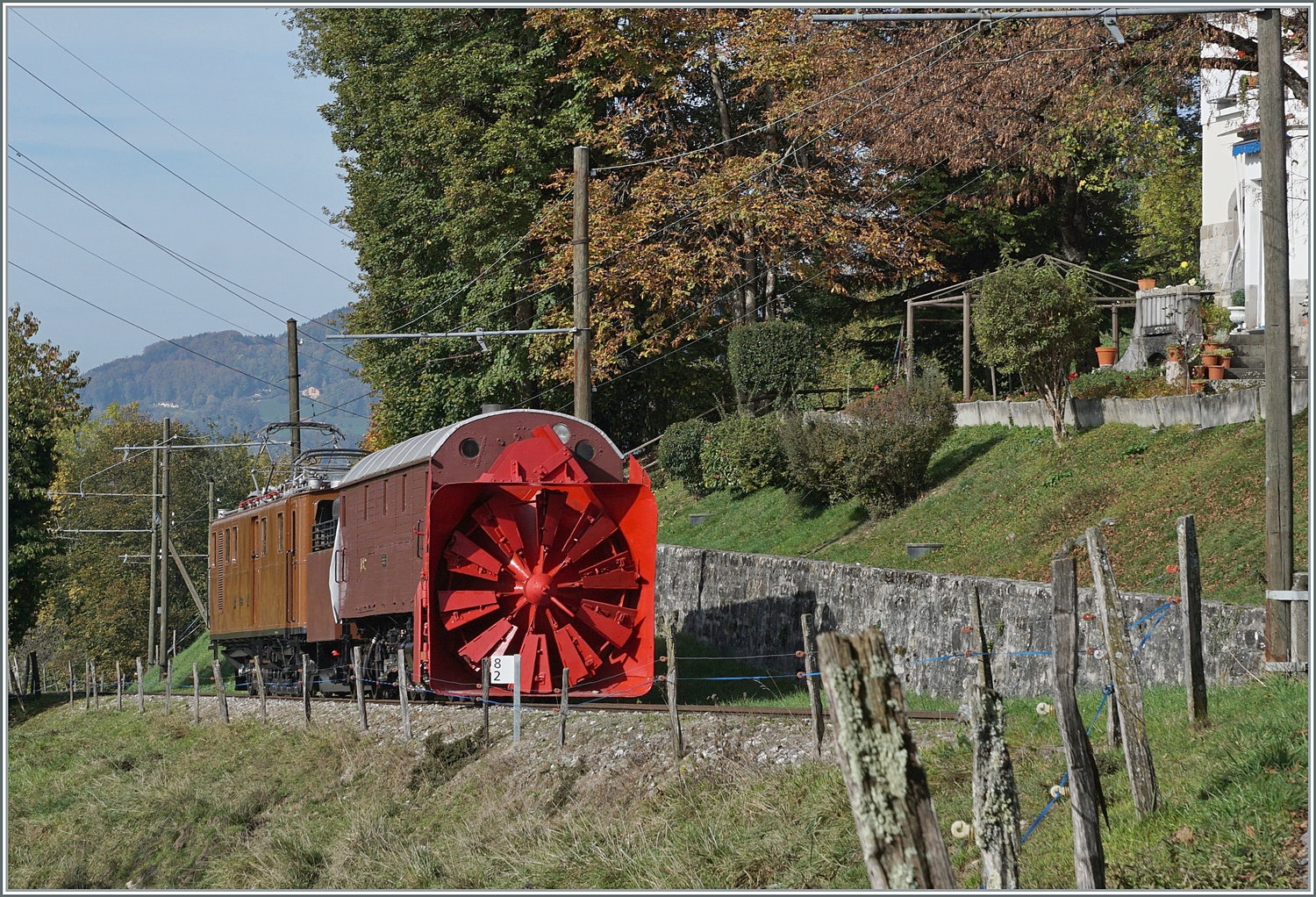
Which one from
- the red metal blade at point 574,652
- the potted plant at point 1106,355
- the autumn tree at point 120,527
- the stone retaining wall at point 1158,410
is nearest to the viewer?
the red metal blade at point 574,652

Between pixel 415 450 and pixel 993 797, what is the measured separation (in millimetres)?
12337

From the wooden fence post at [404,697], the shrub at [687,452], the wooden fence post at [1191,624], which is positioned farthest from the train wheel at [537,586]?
the shrub at [687,452]

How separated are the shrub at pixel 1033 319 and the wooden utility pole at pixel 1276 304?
9.19 m

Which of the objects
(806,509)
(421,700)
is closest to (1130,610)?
(421,700)

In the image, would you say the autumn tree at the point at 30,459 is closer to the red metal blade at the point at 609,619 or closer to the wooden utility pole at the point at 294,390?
the wooden utility pole at the point at 294,390

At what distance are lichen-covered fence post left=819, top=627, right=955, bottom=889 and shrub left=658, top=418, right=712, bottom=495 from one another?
26652mm

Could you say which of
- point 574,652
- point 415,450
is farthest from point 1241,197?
point 415,450

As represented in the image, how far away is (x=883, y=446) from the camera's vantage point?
23391mm

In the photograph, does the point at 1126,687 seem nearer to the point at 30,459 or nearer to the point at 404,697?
the point at 404,697

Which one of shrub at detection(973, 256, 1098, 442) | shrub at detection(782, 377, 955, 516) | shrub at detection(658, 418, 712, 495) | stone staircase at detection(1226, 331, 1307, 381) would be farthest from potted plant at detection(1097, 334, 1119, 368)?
shrub at detection(658, 418, 712, 495)

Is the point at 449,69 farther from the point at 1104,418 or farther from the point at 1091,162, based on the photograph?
the point at 1104,418

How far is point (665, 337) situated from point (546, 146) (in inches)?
227

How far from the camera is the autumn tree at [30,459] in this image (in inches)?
1436

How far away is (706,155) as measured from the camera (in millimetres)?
34562
